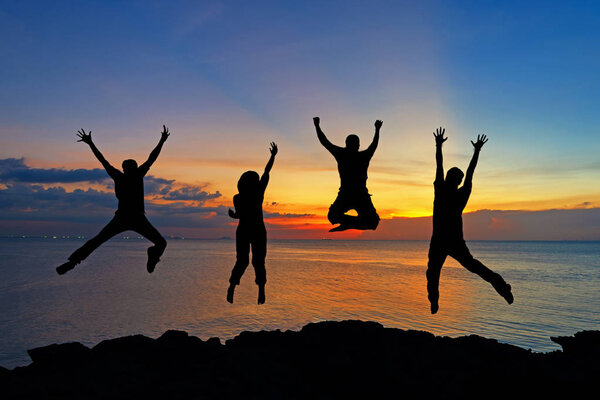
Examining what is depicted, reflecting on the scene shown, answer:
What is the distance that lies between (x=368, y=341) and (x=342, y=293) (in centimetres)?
3906

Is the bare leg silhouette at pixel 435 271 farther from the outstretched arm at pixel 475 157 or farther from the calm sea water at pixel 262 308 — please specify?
the calm sea water at pixel 262 308

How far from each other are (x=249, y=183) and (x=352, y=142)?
9.46ft

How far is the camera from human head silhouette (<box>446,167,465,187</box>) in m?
9.78

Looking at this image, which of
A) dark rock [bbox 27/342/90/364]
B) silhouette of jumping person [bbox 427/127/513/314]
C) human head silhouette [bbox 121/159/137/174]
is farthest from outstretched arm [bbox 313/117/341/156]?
dark rock [bbox 27/342/90/364]

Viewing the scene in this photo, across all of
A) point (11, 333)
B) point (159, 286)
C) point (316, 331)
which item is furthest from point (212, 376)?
point (159, 286)

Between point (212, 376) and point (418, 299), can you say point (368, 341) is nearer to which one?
point (212, 376)

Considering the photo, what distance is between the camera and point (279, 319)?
35469 millimetres

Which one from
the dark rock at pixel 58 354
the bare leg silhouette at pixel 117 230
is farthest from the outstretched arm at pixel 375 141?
the dark rock at pixel 58 354

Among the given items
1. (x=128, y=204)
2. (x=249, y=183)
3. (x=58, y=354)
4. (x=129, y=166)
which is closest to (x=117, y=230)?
(x=128, y=204)

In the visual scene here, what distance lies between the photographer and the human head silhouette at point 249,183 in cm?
1016

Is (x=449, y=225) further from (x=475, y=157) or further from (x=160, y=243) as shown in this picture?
(x=160, y=243)

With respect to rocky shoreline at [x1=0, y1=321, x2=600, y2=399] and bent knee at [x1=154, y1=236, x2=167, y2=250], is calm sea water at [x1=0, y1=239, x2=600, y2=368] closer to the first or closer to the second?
rocky shoreline at [x1=0, y1=321, x2=600, y2=399]

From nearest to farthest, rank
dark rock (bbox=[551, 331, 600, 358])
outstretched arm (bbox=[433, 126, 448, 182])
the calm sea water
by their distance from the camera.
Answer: outstretched arm (bbox=[433, 126, 448, 182]) → dark rock (bbox=[551, 331, 600, 358]) → the calm sea water

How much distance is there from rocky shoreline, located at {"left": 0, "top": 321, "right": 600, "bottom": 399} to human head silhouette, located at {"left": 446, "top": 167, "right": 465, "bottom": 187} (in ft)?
17.8
